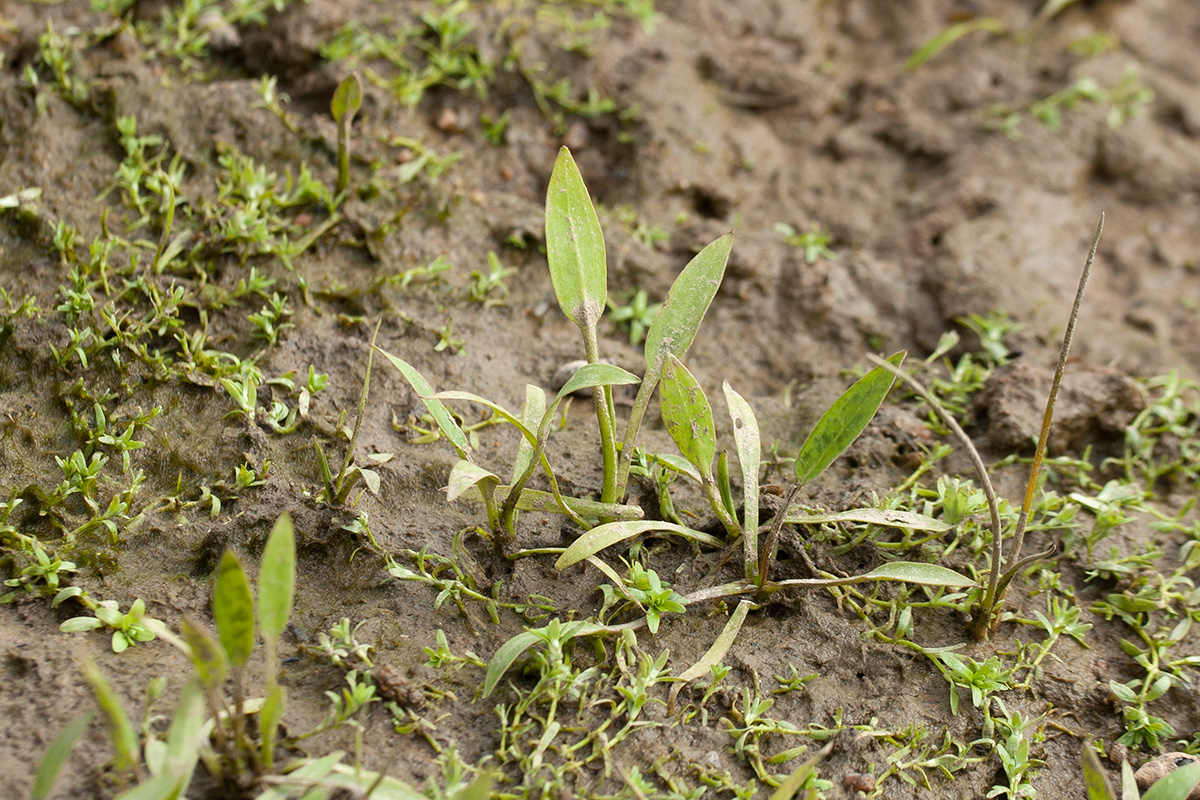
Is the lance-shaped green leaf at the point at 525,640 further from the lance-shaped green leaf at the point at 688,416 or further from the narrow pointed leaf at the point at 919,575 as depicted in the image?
the narrow pointed leaf at the point at 919,575

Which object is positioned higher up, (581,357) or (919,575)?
(581,357)

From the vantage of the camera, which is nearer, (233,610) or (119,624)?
(233,610)

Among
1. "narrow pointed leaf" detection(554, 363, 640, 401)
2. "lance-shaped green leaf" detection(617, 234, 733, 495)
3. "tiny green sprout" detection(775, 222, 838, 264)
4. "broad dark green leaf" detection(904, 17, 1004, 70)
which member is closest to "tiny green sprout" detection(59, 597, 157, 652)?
"narrow pointed leaf" detection(554, 363, 640, 401)

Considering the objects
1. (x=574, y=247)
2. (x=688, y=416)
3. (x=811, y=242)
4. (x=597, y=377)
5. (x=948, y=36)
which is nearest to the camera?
(x=597, y=377)

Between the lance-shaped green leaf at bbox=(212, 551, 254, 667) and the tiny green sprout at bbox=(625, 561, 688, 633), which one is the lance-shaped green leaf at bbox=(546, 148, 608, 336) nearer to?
the tiny green sprout at bbox=(625, 561, 688, 633)

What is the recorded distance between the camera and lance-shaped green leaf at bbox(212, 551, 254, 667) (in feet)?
4.61

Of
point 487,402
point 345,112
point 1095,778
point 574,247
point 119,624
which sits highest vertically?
point 345,112

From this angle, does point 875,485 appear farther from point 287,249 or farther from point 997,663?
point 287,249

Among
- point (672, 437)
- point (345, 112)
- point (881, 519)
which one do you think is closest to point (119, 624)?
point (672, 437)

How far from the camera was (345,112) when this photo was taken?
2424 mm

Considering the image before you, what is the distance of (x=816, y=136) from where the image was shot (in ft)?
11.1

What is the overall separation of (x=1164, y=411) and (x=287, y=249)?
8.06ft

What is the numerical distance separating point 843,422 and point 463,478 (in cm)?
78

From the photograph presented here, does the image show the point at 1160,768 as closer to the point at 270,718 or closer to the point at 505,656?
the point at 505,656
